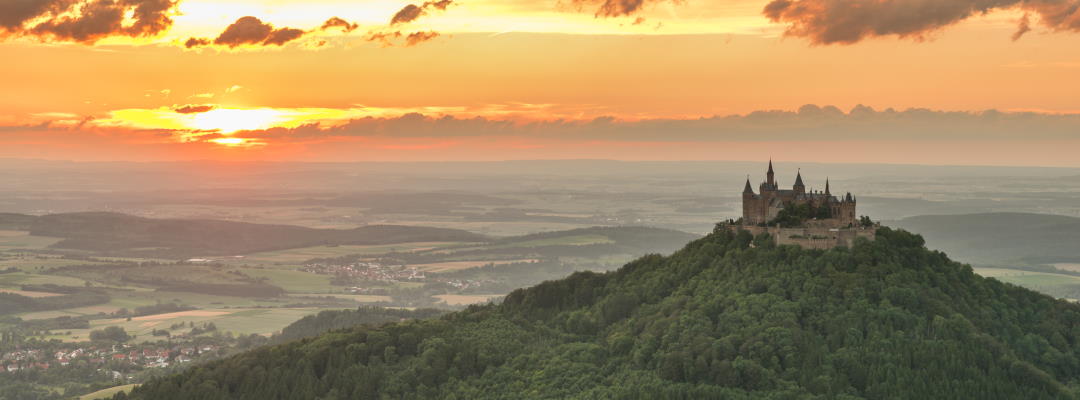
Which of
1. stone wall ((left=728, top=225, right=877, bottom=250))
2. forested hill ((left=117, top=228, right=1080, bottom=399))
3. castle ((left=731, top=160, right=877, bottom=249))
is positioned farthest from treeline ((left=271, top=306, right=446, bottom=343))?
stone wall ((left=728, top=225, right=877, bottom=250))

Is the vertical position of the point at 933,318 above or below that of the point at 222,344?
above

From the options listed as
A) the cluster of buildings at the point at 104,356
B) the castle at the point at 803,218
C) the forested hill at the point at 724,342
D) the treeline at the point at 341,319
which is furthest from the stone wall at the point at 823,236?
the cluster of buildings at the point at 104,356

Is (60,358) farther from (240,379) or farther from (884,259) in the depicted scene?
(884,259)

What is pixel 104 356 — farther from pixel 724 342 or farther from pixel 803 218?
pixel 724 342

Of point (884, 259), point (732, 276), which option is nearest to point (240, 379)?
point (732, 276)

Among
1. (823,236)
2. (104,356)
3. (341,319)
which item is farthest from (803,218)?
(104,356)

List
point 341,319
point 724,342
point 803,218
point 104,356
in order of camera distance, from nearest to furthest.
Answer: point 724,342
point 803,218
point 104,356
point 341,319

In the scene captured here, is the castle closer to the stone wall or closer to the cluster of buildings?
the stone wall
